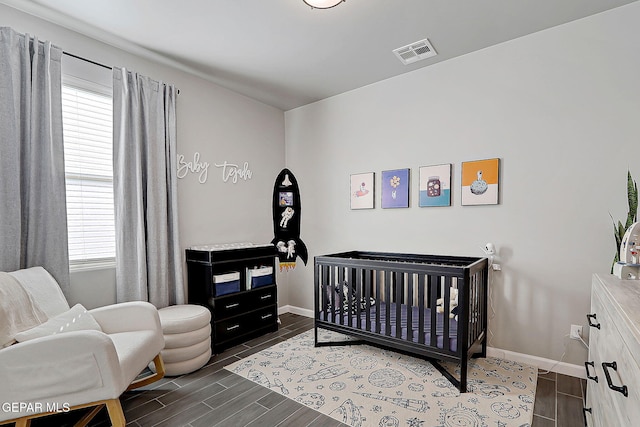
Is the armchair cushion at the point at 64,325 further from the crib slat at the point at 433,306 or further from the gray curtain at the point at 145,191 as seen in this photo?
the crib slat at the point at 433,306

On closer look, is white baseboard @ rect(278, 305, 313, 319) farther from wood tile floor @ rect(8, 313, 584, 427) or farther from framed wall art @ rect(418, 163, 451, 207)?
framed wall art @ rect(418, 163, 451, 207)

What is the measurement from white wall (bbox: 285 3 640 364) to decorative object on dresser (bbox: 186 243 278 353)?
4.05 feet

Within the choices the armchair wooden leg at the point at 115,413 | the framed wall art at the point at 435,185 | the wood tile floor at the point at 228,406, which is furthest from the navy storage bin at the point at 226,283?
the framed wall art at the point at 435,185

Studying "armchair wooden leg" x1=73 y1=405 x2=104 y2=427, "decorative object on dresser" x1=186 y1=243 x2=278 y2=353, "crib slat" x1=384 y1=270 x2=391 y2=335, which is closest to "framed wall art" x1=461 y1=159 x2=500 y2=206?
"crib slat" x1=384 y1=270 x2=391 y2=335

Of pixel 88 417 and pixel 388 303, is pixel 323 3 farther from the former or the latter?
pixel 88 417

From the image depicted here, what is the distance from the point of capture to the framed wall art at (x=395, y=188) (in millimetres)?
3031

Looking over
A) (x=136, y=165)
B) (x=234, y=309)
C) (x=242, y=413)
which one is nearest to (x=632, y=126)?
(x=242, y=413)

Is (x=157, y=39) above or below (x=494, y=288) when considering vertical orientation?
above

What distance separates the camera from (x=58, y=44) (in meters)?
2.22

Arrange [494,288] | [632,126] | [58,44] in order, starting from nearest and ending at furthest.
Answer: [632,126]
[58,44]
[494,288]

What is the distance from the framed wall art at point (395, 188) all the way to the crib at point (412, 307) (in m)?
0.51

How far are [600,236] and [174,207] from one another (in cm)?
327

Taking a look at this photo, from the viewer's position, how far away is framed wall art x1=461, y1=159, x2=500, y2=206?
8.35 feet

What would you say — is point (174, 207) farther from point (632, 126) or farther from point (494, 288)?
point (632, 126)
